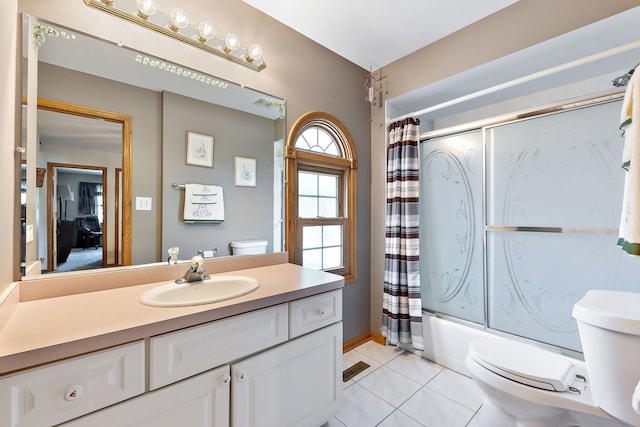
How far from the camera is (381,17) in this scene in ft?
5.97

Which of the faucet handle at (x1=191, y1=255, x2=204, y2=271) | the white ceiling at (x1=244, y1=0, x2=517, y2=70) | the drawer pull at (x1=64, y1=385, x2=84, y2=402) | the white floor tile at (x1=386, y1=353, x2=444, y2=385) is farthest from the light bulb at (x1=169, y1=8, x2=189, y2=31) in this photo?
the white floor tile at (x1=386, y1=353, x2=444, y2=385)

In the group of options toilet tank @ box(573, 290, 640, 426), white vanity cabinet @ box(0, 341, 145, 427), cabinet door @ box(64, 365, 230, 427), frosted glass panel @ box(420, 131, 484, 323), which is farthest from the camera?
frosted glass panel @ box(420, 131, 484, 323)

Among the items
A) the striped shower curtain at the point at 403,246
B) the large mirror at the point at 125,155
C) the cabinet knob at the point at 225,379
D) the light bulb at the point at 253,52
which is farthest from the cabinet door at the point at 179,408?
the light bulb at the point at 253,52

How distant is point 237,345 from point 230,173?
39.7 inches

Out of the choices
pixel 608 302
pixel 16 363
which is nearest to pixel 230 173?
pixel 16 363

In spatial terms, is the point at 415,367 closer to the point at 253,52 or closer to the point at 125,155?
the point at 125,155

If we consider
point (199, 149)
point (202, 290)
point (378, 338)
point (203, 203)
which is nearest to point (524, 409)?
point (378, 338)

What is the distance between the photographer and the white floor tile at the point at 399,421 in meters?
1.49

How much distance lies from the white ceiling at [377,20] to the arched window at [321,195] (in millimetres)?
583

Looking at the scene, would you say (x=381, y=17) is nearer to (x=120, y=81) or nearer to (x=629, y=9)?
(x=629, y=9)

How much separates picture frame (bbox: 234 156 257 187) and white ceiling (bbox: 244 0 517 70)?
1.00 m

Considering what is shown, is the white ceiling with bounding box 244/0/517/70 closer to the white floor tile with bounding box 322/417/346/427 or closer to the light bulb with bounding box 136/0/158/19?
the light bulb with bounding box 136/0/158/19

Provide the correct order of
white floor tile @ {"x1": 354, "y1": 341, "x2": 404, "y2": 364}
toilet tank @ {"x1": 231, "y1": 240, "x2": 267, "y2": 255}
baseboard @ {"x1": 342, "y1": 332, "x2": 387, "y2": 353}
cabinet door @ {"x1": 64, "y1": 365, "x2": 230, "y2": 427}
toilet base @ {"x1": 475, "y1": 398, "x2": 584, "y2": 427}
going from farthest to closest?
baseboard @ {"x1": 342, "y1": 332, "x2": 387, "y2": 353}
white floor tile @ {"x1": 354, "y1": 341, "x2": 404, "y2": 364}
toilet tank @ {"x1": 231, "y1": 240, "x2": 267, "y2": 255}
toilet base @ {"x1": 475, "y1": 398, "x2": 584, "y2": 427}
cabinet door @ {"x1": 64, "y1": 365, "x2": 230, "y2": 427}

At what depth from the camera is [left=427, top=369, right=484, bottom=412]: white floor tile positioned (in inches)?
65.8
